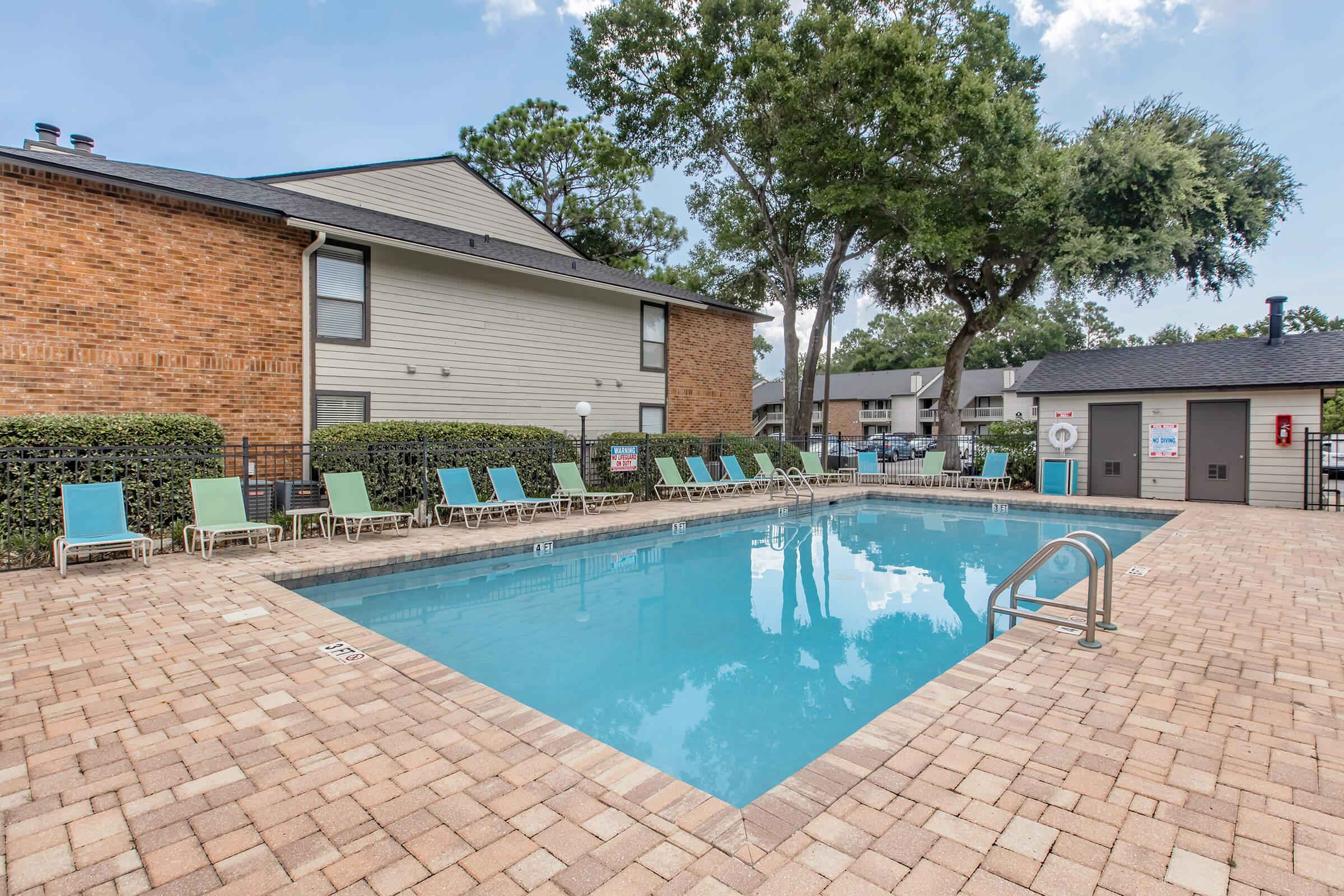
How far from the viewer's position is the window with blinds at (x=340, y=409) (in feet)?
32.5

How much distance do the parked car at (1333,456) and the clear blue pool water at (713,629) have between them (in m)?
6.56

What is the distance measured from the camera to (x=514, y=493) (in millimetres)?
10094

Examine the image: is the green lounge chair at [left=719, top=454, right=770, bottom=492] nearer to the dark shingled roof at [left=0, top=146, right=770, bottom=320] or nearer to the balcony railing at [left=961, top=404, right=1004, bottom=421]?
the dark shingled roof at [left=0, top=146, right=770, bottom=320]

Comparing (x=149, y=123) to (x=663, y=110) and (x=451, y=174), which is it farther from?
(x=663, y=110)

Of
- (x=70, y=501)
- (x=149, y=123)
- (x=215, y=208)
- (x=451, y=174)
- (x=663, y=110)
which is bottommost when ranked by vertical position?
(x=70, y=501)

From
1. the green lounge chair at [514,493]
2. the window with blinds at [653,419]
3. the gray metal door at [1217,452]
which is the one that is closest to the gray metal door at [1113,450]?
the gray metal door at [1217,452]

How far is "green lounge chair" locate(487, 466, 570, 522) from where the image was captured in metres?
9.94

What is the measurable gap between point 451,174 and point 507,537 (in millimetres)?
9079

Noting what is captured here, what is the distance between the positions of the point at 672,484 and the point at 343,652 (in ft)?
29.7

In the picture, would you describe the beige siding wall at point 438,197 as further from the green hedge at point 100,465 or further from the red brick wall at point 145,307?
the green hedge at point 100,465

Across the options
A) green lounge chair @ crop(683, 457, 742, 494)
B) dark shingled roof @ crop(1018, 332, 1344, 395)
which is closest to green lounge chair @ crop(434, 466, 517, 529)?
green lounge chair @ crop(683, 457, 742, 494)

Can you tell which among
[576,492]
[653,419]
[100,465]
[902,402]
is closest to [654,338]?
[653,419]

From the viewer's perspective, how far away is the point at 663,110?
18906 millimetres

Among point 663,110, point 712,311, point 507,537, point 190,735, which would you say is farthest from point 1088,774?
point 663,110
